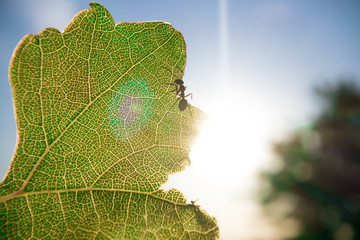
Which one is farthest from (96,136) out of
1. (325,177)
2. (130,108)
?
(325,177)

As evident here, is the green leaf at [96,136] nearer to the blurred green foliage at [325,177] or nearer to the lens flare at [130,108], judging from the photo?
the lens flare at [130,108]

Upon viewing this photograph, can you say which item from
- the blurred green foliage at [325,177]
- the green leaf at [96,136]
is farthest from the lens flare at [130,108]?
the blurred green foliage at [325,177]

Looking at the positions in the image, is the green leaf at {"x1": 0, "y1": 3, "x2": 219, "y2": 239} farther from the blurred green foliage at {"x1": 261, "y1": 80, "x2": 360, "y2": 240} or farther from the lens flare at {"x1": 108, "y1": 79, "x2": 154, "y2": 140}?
the blurred green foliage at {"x1": 261, "y1": 80, "x2": 360, "y2": 240}

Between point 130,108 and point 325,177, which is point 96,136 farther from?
point 325,177

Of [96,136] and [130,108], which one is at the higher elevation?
[130,108]

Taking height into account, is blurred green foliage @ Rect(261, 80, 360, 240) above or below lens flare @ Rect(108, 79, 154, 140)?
above

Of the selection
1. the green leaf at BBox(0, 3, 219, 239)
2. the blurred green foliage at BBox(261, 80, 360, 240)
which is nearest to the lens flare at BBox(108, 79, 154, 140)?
the green leaf at BBox(0, 3, 219, 239)

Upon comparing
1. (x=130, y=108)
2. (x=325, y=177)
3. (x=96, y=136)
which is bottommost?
(x=96, y=136)

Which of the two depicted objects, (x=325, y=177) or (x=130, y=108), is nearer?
(x=130, y=108)
